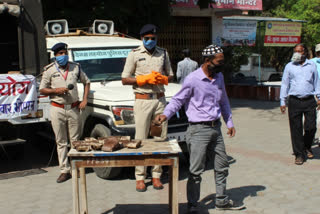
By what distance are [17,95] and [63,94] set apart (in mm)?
907

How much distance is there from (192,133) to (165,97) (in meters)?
1.65

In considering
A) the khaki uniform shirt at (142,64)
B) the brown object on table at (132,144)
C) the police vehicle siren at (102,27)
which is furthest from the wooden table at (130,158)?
the police vehicle siren at (102,27)

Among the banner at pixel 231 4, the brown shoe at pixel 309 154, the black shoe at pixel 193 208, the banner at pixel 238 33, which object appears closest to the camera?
the black shoe at pixel 193 208

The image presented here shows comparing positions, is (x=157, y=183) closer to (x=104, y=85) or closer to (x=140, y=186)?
(x=140, y=186)

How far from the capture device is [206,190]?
5.80 meters

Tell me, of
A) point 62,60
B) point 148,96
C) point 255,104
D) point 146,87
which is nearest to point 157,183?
point 148,96

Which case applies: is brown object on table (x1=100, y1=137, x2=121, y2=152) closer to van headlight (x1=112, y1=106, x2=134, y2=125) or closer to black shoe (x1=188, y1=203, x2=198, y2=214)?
black shoe (x1=188, y1=203, x2=198, y2=214)

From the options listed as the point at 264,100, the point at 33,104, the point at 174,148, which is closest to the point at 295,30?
the point at 264,100

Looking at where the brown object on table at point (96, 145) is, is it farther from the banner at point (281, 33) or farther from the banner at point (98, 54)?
the banner at point (281, 33)

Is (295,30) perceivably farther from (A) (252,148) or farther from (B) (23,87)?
(B) (23,87)

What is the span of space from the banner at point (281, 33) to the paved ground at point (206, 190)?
44.9 ft

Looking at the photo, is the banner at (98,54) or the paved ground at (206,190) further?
the banner at (98,54)

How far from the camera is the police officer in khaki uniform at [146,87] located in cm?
572

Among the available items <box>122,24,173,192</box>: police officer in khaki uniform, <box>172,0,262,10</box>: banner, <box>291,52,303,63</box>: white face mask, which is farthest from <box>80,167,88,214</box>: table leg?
<box>172,0,262,10</box>: banner
